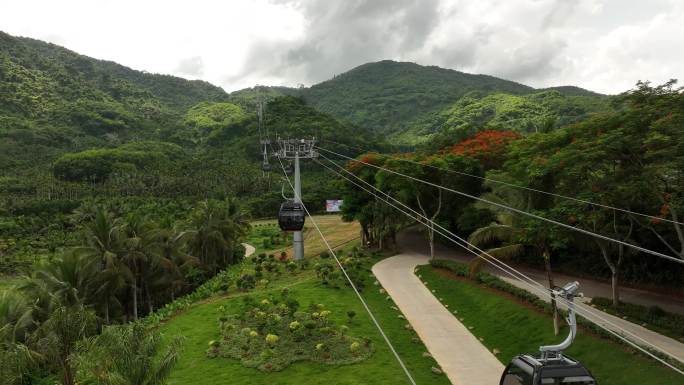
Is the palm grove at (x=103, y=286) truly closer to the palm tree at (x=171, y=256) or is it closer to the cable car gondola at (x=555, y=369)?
the palm tree at (x=171, y=256)

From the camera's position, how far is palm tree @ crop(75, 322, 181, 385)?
13.3 metres

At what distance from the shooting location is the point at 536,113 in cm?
11081

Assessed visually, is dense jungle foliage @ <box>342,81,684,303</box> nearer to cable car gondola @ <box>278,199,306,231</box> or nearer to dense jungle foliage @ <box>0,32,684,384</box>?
dense jungle foliage @ <box>0,32,684,384</box>

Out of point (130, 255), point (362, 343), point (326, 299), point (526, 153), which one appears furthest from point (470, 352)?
point (130, 255)

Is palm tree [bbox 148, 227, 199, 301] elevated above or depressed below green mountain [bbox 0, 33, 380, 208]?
below

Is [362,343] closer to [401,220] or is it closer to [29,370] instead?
[29,370]

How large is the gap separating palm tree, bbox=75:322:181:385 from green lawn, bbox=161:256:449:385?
5592mm

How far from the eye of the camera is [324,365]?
66.1ft

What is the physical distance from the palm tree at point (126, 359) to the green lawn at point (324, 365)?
5592mm

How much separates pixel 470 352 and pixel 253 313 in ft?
37.0

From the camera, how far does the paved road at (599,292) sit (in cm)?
1761

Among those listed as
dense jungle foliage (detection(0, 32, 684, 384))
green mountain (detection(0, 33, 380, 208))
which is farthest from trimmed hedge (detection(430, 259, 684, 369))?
green mountain (detection(0, 33, 380, 208))

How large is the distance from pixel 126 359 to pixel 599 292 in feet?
74.3

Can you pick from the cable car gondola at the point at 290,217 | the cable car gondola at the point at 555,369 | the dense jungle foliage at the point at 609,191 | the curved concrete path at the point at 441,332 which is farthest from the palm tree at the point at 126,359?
the cable car gondola at the point at 290,217
